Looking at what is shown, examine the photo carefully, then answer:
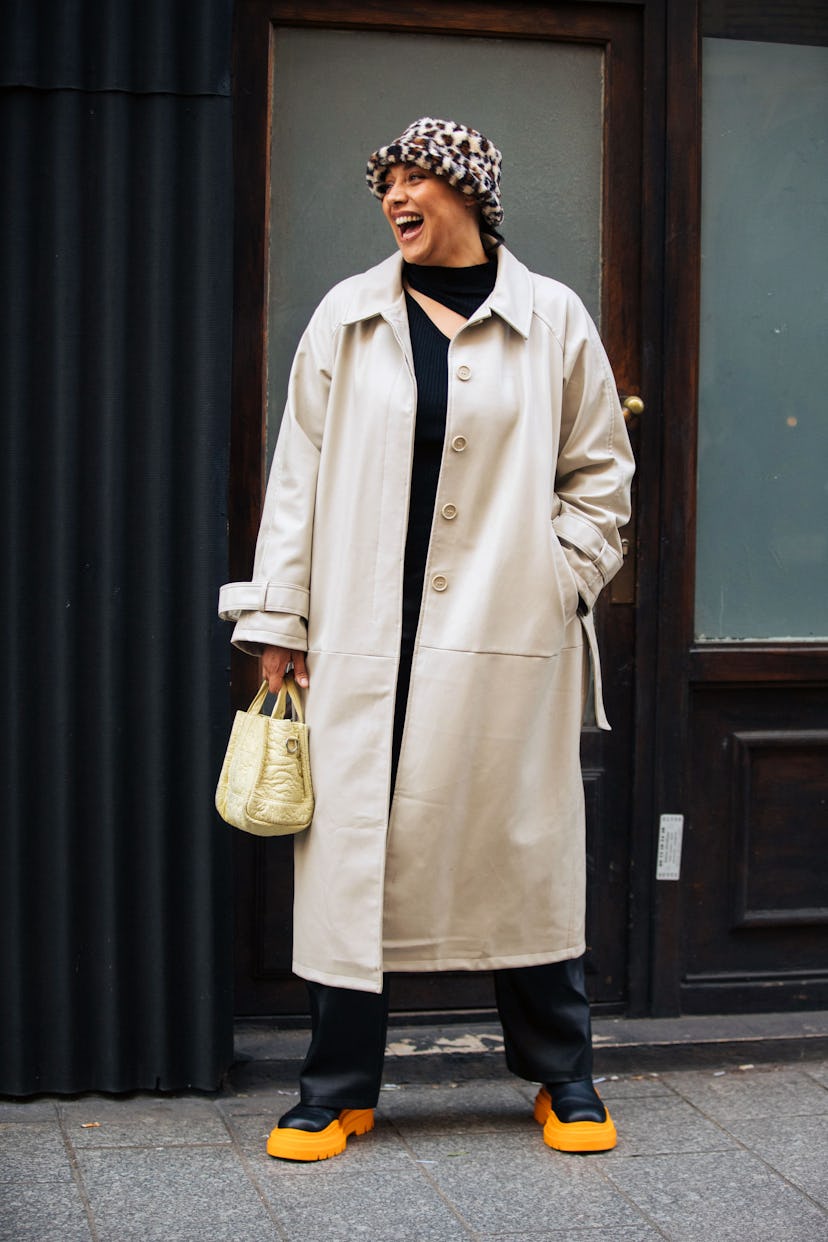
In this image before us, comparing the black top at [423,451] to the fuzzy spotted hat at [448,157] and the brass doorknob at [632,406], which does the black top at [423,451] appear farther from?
the brass doorknob at [632,406]

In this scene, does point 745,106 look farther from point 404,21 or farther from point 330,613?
point 330,613

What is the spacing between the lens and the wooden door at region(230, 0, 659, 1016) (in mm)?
4062

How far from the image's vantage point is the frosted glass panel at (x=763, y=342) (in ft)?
14.2

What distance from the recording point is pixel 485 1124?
364cm

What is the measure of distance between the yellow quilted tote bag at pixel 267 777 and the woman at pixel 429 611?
0.05 meters

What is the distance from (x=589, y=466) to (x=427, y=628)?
569 millimetres

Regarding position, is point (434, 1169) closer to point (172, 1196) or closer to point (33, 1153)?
point (172, 1196)

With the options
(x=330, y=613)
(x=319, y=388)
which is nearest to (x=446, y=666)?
(x=330, y=613)

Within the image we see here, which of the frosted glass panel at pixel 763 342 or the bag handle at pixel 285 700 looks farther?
the frosted glass panel at pixel 763 342

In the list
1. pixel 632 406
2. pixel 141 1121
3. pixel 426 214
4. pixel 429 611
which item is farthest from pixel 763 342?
pixel 141 1121

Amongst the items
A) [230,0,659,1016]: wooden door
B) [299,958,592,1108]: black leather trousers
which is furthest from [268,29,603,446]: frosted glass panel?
[299,958,592,1108]: black leather trousers

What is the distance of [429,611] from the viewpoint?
3363mm

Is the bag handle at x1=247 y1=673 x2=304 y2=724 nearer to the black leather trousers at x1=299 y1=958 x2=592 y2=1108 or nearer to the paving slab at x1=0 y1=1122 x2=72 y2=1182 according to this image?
the black leather trousers at x1=299 y1=958 x2=592 y2=1108

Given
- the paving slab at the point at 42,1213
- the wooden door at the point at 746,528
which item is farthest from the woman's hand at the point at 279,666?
the wooden door at the point at 746,528
